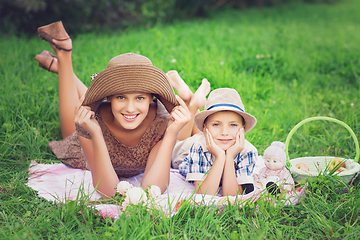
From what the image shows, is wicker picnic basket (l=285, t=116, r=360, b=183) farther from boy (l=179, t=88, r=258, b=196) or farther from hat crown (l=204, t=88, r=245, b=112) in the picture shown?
hat crown (l=204, t=88, r=245, b=112)

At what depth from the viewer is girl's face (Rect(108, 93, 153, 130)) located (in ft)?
7.07

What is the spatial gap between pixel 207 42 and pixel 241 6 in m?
8.97

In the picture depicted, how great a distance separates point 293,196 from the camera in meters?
2.20

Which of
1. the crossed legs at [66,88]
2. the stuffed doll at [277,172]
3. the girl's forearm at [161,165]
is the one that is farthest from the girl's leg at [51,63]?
the stuffed doll at [277,172]

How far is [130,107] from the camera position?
2.14 m

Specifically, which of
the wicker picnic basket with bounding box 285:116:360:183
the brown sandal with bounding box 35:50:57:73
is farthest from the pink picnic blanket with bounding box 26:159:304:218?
the brown sandal with bounding box 35:50:57:73

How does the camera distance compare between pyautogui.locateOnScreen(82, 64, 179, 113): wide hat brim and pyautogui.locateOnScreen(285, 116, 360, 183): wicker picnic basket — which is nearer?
pyautogui.locateOnScreen(82, 64, 179, 113): wide hat brim

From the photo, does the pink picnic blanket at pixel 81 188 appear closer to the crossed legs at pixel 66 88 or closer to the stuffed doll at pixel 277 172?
the stuffed doll at pixel 277 172

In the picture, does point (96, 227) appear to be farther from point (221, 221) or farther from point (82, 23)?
point (82, 23)

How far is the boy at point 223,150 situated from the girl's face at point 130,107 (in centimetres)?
44

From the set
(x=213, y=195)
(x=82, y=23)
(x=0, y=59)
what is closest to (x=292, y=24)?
(x=82, y=23)

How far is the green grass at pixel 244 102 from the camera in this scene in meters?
1.98

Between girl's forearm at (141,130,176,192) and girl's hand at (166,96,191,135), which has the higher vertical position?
girl's hand at (166,96,191,135)

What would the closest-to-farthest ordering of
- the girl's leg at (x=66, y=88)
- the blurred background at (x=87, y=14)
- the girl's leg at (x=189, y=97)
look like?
the girl's leg at (x=189, y=97)
the girl's leg at (x=66, y=88)
the blurred background at (x=87, y=14)
